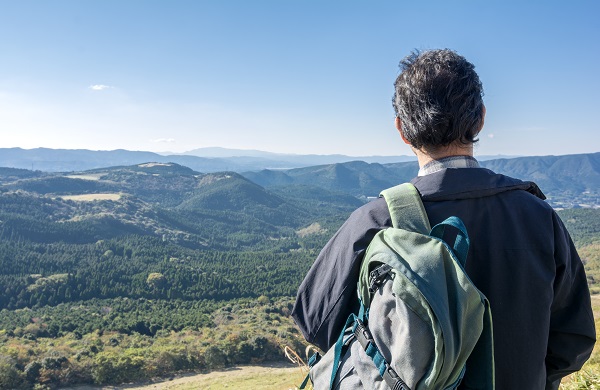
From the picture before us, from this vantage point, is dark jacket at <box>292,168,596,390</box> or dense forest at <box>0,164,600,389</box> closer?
dark jacket at <box>292,168,596,390</box>

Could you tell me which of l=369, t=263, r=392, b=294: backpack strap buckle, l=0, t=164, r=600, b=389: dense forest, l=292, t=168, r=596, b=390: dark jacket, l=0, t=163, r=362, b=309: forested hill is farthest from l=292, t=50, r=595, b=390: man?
l=0, t=163, r=362, b=309: forested hill

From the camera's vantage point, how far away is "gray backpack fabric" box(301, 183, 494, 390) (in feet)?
3.93

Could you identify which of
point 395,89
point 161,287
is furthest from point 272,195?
point 395,89

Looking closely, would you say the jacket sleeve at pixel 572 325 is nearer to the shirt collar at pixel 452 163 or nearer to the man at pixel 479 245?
the man at pixel 479 245

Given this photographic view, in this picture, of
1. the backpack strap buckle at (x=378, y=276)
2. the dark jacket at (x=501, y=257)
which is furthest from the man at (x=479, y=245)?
the backpack strap buckle at (x=378, y=276)

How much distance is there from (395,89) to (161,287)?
224 feet

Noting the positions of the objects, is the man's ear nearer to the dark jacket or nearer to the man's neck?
the man's neck

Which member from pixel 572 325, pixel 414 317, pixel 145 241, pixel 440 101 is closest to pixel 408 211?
pixel 414 317

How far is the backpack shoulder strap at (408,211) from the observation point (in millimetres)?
1371

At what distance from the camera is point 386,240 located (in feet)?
4.40

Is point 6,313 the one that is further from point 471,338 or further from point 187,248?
point 471,338

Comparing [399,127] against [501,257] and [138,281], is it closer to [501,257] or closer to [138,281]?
[501,257]

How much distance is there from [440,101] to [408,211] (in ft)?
1.46

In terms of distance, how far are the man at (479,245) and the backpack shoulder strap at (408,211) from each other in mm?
53
